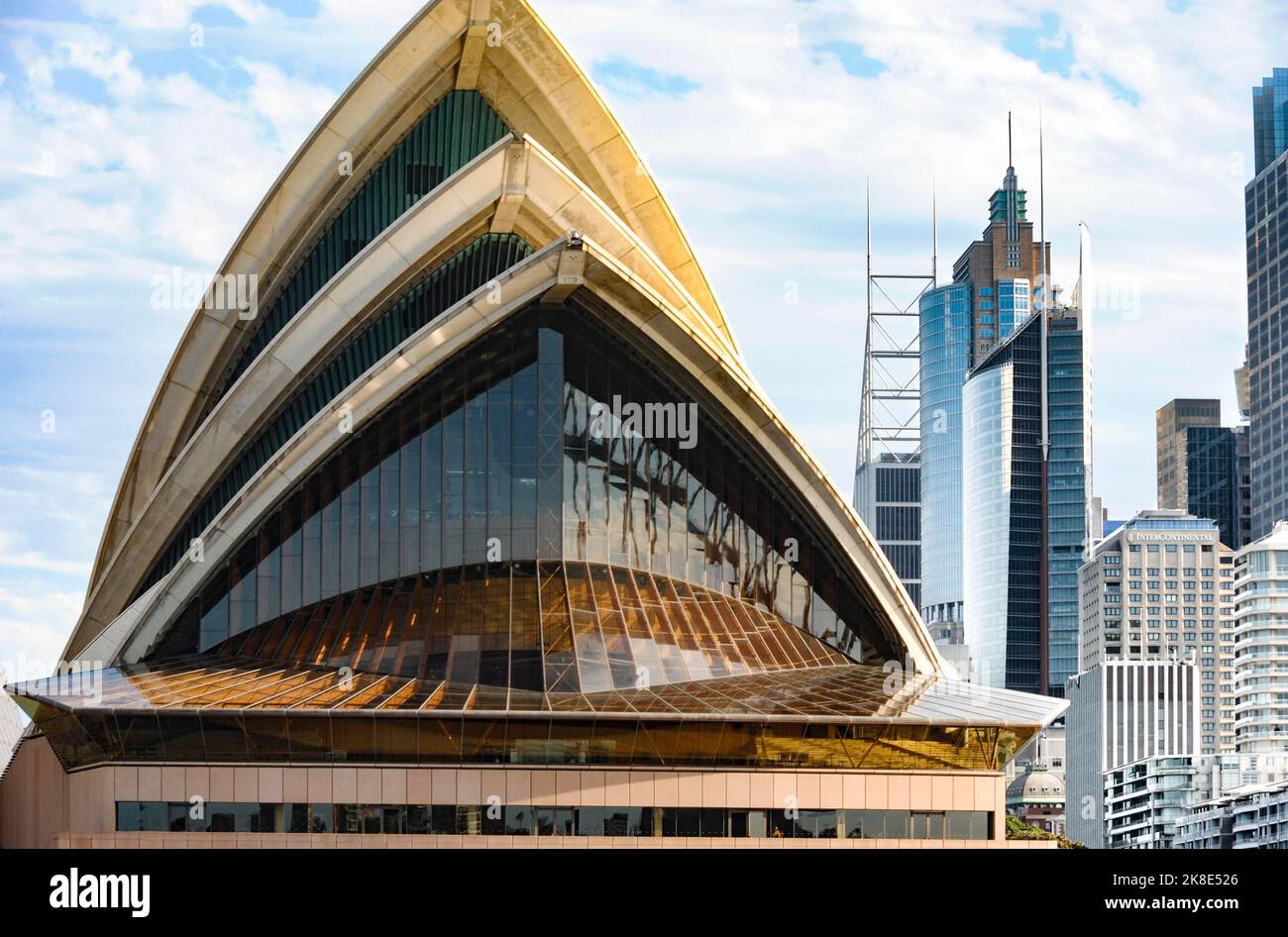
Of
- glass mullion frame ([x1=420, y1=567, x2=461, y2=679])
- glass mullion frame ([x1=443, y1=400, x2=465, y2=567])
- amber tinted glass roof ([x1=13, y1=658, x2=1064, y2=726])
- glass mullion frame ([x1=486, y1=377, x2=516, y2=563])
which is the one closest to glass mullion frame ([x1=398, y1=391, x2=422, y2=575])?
glass mullion frame ([x1=443, y1=400, x2=465, y2=567])

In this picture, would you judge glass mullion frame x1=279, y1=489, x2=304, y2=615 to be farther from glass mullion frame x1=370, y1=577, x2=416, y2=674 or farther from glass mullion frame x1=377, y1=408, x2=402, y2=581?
glass mullion frame x1=370, y1=577, x2=416, y2=674

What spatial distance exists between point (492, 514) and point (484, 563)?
1.37 m

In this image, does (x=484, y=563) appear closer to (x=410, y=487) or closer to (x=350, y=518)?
(x=410, y=487)

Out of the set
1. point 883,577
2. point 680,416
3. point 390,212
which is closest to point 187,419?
point 390,212

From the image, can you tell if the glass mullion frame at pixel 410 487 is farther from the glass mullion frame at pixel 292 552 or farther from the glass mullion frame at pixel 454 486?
the glass mullion frame at pixel 292 552

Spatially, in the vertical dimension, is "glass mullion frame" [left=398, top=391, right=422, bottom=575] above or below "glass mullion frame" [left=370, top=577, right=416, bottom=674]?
above

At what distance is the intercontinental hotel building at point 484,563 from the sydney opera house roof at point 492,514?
0.10 m

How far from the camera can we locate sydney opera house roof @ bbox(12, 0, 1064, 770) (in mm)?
40969

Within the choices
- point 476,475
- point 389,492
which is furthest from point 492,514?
point 389,492

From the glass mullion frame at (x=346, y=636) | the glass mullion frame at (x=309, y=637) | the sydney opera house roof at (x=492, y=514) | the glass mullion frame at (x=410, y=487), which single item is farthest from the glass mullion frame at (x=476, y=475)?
the glass mullion frame at (x=309, y=637)

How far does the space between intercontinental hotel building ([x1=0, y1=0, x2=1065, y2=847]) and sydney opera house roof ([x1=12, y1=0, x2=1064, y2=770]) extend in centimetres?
10

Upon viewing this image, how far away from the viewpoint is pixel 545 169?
154 ft
